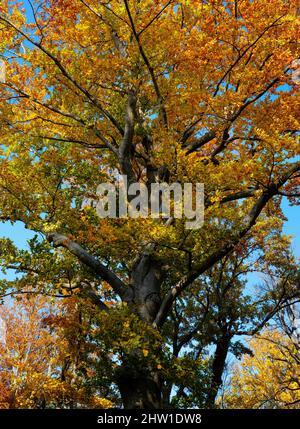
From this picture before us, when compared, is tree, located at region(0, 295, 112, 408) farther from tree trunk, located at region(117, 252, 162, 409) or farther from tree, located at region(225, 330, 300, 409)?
tree, located at region(225, 330, 300, 409)

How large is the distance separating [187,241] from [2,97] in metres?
5.24

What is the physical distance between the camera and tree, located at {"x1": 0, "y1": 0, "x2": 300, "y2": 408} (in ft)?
20.8

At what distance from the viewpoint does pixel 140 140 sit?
9.91 metres

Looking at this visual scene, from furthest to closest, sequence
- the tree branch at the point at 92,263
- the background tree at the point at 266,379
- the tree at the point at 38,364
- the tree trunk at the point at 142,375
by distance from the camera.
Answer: the background tree at the point at 266,379
the tree at the point at 38,364
the tree branch at the point at 92,263
the tree trunk at the point at 142,375

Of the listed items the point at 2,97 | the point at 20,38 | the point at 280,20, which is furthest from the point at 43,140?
the point at 280,20

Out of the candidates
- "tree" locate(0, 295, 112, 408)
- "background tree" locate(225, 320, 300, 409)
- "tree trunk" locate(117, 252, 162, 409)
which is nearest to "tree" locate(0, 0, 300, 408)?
"tree trunk" locate(117, 252, 162, 409)

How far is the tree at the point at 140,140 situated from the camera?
6.35 meters

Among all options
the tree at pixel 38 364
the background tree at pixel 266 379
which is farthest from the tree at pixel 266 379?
the tree at pixel 38 364

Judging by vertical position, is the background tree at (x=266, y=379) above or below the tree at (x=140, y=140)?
below

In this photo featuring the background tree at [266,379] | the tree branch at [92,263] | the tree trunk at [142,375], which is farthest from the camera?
the background tree at [266,379]

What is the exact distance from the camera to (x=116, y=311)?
21.1 feet

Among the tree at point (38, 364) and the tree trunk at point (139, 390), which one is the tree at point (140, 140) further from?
the tree at point (38, 364)

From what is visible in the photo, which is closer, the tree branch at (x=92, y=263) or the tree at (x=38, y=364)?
the tree branch at (x=92, y=263)

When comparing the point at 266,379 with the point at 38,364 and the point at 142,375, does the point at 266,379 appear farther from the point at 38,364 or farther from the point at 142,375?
the point at 142,375
